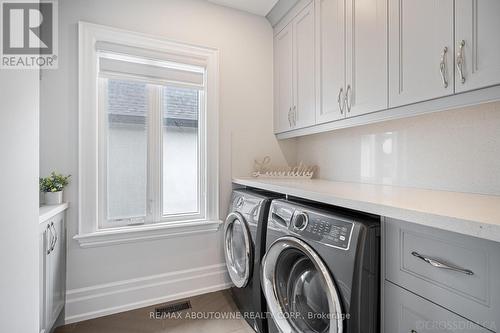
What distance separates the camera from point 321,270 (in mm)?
1056

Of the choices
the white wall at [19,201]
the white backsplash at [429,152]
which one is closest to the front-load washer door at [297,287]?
the white backsplash at [429,152]

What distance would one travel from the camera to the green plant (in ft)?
5.44

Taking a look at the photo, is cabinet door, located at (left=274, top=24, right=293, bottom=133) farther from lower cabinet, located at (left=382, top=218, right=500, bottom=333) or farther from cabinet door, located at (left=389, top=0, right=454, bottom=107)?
lower cabinet, located at (left=382, top=218, right=500, bottom=333)

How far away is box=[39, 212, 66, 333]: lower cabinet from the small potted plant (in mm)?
112

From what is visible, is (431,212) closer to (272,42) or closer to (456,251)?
(456,251)

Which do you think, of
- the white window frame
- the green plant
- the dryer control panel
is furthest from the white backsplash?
the green plant

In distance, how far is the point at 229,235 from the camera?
2.08m

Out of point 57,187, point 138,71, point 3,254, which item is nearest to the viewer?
point 3,254

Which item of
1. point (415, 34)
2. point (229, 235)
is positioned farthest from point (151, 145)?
point (415, 34)

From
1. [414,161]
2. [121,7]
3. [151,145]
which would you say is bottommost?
[414,161]

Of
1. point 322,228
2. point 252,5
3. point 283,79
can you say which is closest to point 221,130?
point 283,79

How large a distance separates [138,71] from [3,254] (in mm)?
1552

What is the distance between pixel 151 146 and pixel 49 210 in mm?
835

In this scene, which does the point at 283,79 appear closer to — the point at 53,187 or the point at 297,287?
the point at 297,287
